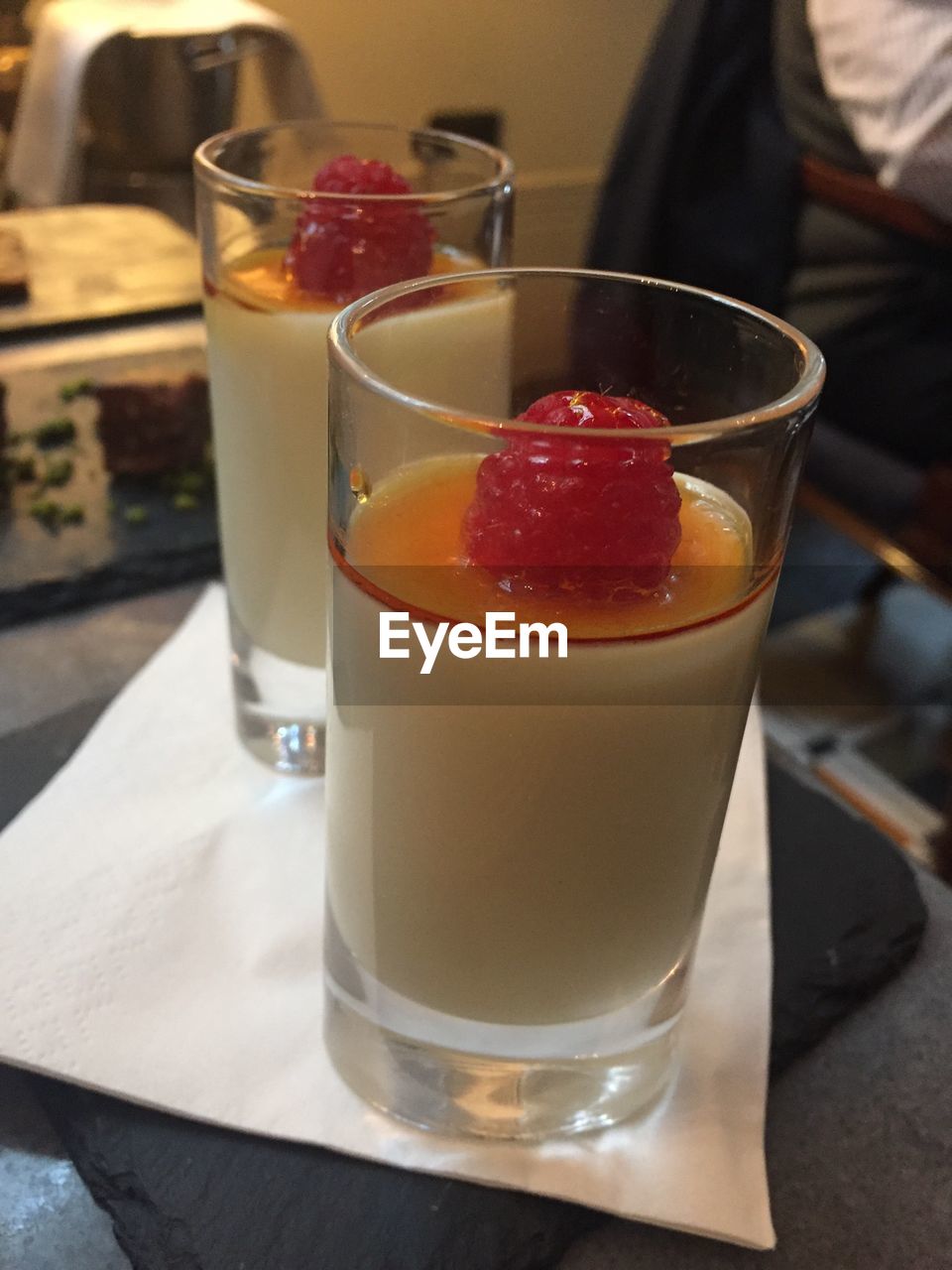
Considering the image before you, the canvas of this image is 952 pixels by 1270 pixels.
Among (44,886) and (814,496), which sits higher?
(44,886)

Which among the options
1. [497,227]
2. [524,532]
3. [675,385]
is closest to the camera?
[524,532]

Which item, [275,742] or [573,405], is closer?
[573,405]

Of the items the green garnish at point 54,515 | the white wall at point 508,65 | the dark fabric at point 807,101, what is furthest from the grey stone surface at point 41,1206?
the white wall at point 508,65

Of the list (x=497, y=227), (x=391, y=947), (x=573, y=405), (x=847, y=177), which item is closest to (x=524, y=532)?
(x=573, y=405)

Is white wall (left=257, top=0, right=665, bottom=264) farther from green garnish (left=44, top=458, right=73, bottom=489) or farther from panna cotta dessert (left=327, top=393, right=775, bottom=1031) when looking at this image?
panna cotta dessert (left=327, top=393, right=775, bottom=1031)

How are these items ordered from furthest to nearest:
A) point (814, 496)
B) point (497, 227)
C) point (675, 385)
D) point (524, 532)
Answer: point (814, 496) < point (497, 227) < point (675, 385) < point (524, 532)

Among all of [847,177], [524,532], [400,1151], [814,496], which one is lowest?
[814,496]

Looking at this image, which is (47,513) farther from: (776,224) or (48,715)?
(776,224)

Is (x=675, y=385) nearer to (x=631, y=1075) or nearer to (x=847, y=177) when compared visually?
(x=631, y=1075)
